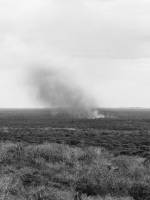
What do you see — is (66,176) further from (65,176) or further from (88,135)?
(88,135)

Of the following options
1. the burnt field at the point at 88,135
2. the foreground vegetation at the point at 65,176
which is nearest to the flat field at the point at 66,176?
the foreground vegetation at the point at 65,176

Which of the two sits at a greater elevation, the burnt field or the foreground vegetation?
the foreground vegetation

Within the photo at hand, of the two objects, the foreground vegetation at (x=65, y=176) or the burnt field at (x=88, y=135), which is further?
the burnt field at (x=88, y=135)

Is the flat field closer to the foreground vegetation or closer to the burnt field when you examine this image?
the foreground vegetation

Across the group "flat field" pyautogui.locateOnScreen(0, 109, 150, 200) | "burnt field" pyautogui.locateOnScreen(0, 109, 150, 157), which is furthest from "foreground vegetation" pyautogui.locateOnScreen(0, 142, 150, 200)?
"burnt field" pyautogui.locateOnScreen(0, 109, 150, 157)

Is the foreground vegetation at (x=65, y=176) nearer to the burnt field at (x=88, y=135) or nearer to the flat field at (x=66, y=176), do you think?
the flat field at (x=66, y=176)

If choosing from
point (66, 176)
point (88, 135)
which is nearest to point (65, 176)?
point (66, 176)

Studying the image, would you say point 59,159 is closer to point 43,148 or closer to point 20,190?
point 43,148

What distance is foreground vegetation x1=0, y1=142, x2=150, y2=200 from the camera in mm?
9875

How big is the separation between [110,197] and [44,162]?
18.2ft

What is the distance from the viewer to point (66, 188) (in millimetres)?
10875

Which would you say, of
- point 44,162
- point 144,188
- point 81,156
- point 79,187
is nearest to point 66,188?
point 79,187

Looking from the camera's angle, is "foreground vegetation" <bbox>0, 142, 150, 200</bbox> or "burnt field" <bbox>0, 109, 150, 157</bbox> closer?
"foreground vegetation" <bbox>0, 142, 150, 200</bbox>

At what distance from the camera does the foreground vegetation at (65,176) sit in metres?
9.88
